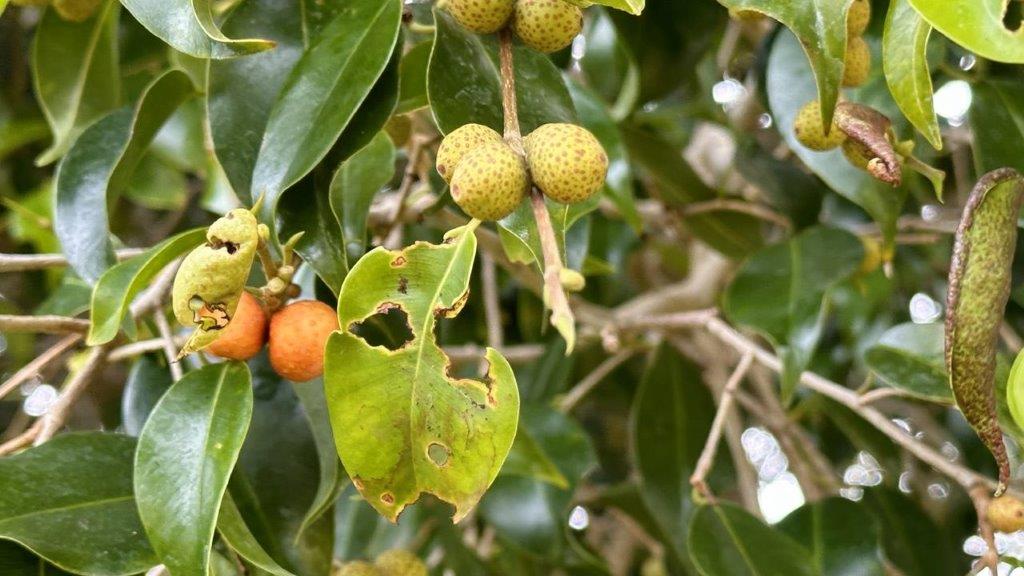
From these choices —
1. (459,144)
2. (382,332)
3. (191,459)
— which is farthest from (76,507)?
(459,144)

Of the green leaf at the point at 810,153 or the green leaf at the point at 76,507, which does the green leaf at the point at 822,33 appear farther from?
the green leaf at the point at 76,507

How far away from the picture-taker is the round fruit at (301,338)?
0.67m

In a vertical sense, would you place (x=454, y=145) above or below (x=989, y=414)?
above

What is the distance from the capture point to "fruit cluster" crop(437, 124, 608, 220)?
1.76 ft

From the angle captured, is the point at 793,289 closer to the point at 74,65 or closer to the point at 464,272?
the point at 464,272

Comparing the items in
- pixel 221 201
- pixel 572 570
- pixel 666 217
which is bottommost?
pixel 572 570

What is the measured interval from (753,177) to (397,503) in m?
0.74

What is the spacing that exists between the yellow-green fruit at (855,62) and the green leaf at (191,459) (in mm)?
454

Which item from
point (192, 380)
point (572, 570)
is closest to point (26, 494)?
point (192, 380)

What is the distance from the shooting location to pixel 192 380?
71cm

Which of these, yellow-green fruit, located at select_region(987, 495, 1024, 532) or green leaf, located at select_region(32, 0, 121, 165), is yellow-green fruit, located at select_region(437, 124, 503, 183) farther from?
green leaf, located at select_region(32, 0, 121, 165)

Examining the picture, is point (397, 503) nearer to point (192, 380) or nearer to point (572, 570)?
point (192, 380)

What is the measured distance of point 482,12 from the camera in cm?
65

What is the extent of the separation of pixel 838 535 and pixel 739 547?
0.53 feet
